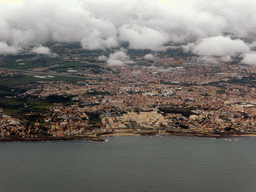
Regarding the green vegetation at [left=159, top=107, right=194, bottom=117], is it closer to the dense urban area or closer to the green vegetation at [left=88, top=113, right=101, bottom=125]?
the dense urban area

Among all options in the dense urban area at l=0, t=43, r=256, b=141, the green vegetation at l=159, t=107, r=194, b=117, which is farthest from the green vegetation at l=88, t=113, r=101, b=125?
the green vegetation at l=159, t=107, r=194, b=117

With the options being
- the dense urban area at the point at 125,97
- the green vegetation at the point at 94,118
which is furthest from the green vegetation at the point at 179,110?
the green vegetation at the point at 94,118

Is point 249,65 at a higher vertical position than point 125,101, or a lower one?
higher

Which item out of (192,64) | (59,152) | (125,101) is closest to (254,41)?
(192,64)

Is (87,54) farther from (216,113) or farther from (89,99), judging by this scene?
(216,113)

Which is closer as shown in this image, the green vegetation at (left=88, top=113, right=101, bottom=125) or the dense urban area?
the dense urban area

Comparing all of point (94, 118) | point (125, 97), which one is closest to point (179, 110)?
point (125, 97)

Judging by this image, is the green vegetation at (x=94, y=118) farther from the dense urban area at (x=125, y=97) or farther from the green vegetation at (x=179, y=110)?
the green vegetation at (x=179, y=110)

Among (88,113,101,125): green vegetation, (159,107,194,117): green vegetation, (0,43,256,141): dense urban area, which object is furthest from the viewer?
(159,107,194,117): green vegetation
